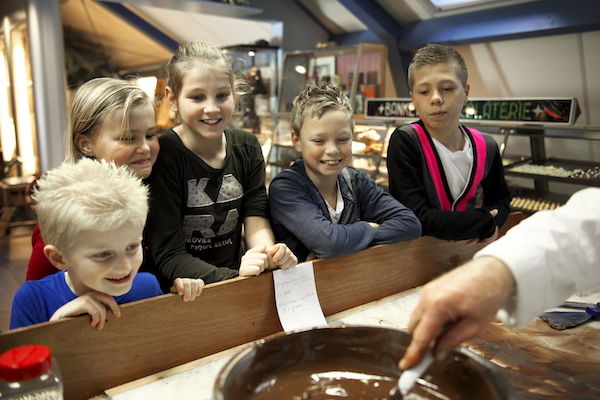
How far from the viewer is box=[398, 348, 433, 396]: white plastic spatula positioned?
75 centimetres

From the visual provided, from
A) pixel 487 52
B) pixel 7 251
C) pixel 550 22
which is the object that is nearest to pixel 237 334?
pixel 550 22

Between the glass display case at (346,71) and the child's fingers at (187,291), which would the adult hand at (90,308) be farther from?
the glass display case at (346,71)

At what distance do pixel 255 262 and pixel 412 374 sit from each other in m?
0.65

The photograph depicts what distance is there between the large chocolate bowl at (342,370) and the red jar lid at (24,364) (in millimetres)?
297

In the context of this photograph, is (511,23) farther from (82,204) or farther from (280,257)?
(82,204)

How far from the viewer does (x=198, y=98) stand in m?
1.65

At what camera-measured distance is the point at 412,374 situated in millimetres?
A: 758

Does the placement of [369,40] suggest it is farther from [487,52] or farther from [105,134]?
[105,134]

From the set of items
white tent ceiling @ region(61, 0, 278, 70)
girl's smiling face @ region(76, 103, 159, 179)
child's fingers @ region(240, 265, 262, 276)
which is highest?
white tent ceiling @ region(61, 0, 278, 70)

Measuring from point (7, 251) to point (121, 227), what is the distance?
510 cm

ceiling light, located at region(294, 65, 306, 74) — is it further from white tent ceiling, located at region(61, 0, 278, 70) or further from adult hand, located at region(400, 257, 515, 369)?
adult hand, located at region(400, 257, 515, 369)

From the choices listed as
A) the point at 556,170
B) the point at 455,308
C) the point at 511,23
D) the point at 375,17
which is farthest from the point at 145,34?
the point at 455,308

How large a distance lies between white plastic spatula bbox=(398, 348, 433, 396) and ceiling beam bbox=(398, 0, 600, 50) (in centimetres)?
389

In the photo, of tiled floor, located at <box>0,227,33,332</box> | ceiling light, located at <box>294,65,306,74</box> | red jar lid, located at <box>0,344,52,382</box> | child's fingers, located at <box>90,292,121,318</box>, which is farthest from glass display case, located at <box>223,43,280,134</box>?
red jar lid, located at <box>0,344,52,382</box>
